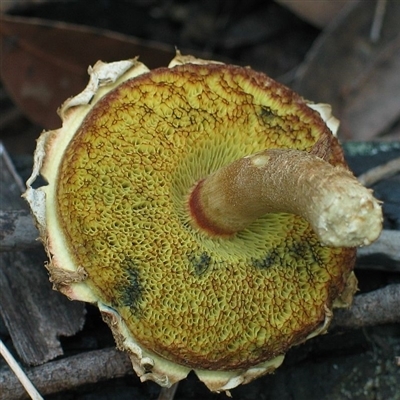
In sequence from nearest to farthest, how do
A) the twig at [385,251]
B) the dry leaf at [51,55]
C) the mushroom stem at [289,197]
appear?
the mushroom stem at [289,197]
the twig at [385,251]
the dry leaf at [51,55]

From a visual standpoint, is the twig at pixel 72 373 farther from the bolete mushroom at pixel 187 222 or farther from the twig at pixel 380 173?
the twig at pixel 380 173

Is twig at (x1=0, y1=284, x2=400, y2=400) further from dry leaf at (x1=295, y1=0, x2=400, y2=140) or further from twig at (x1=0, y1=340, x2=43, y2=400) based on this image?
dry leaf at (x1=295, y1=0, x2=400, y2=140)

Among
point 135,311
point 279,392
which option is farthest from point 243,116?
point 279,392

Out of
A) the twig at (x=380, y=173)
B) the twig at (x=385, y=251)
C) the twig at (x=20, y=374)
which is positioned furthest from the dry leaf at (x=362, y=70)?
the twig at (x=20, y=374)

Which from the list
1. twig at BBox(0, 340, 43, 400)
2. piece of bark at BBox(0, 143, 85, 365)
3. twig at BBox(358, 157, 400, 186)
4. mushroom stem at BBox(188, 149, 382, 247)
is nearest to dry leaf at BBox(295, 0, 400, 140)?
twig at BBox(358, 157, 400, 186)

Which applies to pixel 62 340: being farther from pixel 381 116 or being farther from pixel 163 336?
pixel 381 116

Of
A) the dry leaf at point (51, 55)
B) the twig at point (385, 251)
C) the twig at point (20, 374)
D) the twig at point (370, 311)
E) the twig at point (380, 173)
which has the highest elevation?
the twig at point (380, 173)

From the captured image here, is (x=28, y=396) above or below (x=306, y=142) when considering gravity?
below
